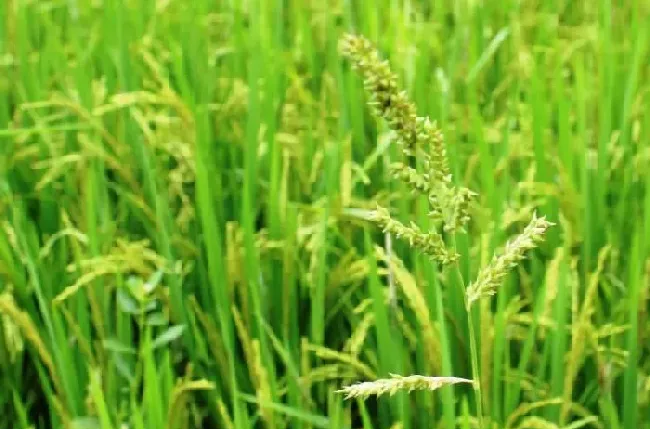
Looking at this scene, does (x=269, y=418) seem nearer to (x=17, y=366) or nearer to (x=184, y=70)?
(x=17, y=366)

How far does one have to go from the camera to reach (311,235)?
1244 millimetres

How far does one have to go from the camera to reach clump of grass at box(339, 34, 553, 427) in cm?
54

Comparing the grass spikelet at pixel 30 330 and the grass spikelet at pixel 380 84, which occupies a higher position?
the grass spikelet at pixel 380 84

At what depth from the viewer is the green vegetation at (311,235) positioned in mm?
991

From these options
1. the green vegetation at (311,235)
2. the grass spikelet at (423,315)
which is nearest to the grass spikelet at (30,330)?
the green vegetation at (311,235)

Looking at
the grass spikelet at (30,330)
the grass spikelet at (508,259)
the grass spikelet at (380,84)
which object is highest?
the grass spikelet at (380,84)

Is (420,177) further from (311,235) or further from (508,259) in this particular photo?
(311,235)

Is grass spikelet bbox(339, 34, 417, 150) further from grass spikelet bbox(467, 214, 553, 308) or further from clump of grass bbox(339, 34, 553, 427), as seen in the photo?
grass spikelet bbox(467, 214, 553, 308)

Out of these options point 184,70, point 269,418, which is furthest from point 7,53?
point 269,418

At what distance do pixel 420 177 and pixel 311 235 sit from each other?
26.1 inches

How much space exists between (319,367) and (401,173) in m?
0.48

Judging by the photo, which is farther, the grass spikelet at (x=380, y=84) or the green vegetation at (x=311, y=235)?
the green vegetation at (x=311, y=235)

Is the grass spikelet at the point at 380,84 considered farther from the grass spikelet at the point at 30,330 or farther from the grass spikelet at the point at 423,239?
the grass spikelet at the point at 30,330

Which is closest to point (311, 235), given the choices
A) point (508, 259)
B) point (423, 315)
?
point (423, 315)
